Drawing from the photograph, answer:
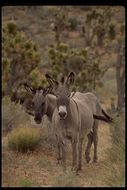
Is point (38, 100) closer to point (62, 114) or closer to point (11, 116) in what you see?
point (62, 114)

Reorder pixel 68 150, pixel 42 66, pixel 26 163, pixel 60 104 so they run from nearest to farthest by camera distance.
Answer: pixel 60 104, pixel 26 163, pixel 68 150, pixel 42 66

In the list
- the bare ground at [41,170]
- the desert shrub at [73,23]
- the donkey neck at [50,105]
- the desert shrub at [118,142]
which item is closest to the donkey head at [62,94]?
the bare ground at [41,170]

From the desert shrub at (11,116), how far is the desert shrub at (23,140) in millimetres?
376

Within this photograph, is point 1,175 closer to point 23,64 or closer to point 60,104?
point 60,104

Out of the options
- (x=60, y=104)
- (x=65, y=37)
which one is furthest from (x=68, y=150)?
(x=65, y=37)

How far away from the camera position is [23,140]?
12.0 meters

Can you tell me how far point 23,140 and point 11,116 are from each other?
A: 0.86 m

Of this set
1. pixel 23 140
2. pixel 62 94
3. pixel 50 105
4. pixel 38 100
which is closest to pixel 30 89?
pixel 38 100

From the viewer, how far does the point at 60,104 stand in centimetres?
913

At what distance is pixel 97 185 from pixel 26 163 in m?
2.33

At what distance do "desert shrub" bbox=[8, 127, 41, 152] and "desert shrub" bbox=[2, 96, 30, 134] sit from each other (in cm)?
38

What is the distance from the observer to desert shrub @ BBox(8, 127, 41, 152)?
466 inches

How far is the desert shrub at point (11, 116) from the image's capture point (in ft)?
39.4

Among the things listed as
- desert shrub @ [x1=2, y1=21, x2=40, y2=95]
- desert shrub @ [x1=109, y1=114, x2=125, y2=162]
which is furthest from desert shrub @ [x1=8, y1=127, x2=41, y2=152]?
desert shrub @ [x1=2, y1=21, x2=40, y2=95]
